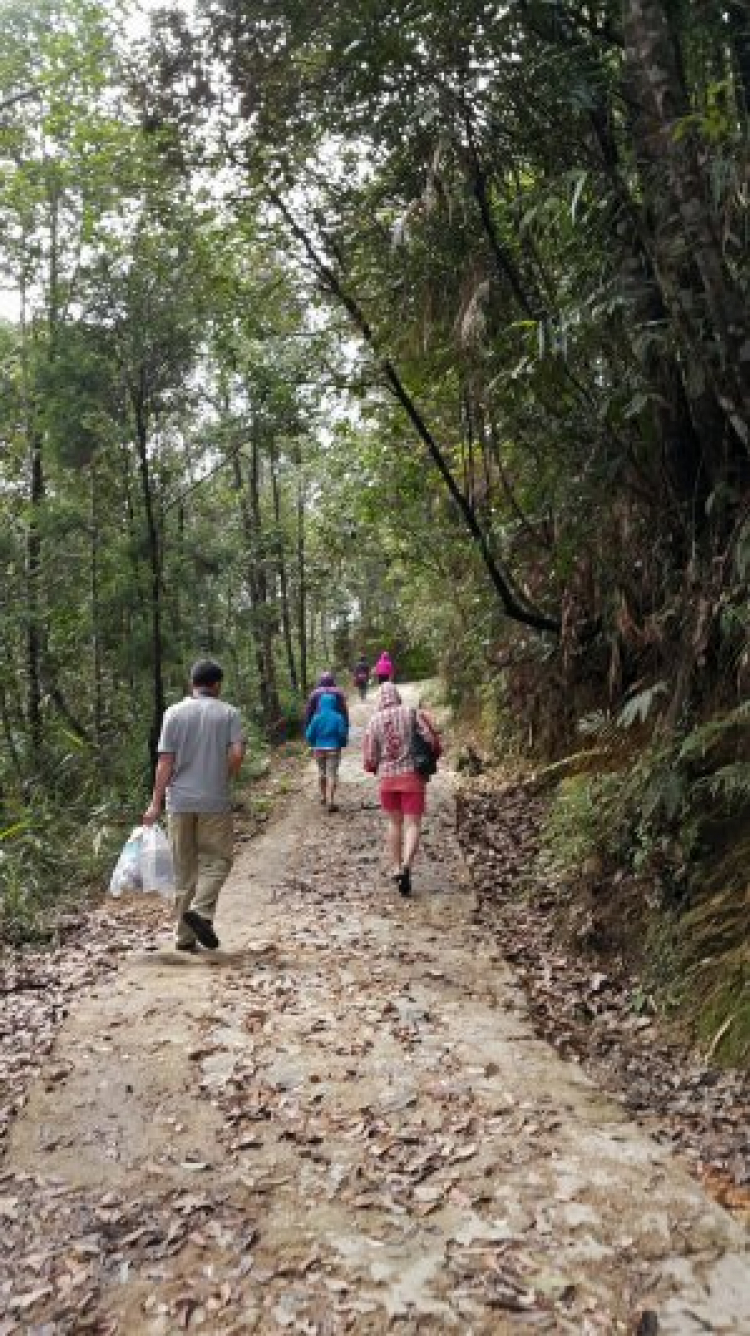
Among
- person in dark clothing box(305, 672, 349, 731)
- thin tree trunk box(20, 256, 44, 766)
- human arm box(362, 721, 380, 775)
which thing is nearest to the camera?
human arm box(362, 721, 380, 775)

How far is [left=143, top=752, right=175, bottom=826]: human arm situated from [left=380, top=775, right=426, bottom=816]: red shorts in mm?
2396

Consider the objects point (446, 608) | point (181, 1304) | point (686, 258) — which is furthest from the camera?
point (446, 608)

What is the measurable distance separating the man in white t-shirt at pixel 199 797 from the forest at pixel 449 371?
2.40m

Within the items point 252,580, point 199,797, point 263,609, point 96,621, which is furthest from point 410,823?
point 252,580

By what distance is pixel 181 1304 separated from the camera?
337cm

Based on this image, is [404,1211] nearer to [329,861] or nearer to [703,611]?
[703,611]

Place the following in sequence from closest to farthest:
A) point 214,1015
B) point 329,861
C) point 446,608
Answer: point 214,1015 → point 329,861 → point 446,608

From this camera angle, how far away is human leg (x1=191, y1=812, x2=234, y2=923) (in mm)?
7289

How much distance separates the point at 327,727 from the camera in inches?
545

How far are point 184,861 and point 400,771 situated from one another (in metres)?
2.38

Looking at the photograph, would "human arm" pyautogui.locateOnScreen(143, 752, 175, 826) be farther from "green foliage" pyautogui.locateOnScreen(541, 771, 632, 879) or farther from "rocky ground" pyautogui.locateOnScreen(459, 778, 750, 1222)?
"green foliage" pyautogui.locateOnScreen(541, 771, 632, 879)

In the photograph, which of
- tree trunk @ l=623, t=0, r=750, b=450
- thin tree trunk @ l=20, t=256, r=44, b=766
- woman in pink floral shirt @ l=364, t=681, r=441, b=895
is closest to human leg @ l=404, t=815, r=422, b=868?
woman in pink floral shirt @ l=364, t=681, r=441, b=895

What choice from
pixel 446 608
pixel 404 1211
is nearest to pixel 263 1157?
pixel 404 1211

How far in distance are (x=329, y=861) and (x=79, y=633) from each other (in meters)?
6.71
